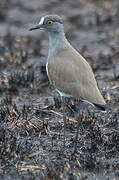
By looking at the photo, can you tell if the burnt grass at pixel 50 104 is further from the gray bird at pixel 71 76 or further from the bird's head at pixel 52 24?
the bird's head at pixel 52 24

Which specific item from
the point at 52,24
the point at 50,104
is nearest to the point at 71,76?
the point at 52,24

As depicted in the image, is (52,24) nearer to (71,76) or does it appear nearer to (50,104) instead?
(71,76)

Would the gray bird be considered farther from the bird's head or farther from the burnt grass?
the burnt grass

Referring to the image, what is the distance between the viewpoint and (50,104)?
6.21m

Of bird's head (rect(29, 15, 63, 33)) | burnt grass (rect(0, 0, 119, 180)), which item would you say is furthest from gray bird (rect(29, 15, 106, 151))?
burnt grass (rect(0, 0, 119, 180))

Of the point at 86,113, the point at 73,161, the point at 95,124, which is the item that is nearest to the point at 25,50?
the point at 86,113

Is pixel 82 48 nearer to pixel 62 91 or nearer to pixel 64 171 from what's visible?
pixel 62 91

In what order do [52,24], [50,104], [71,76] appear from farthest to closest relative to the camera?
[50,104]
[52,24]
[71,76]

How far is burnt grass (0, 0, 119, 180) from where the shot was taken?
4.64 meters

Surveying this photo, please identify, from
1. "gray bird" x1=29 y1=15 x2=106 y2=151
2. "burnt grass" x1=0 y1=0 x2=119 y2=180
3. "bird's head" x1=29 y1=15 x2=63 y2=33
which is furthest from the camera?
"bird's head" x1=29 y1=15 x2=63 y2=33

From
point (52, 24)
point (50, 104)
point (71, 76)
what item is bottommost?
point (50, 104)

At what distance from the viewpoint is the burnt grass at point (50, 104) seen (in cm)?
464

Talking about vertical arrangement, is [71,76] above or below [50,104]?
above

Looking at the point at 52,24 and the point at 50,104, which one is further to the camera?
the point at 50,104
